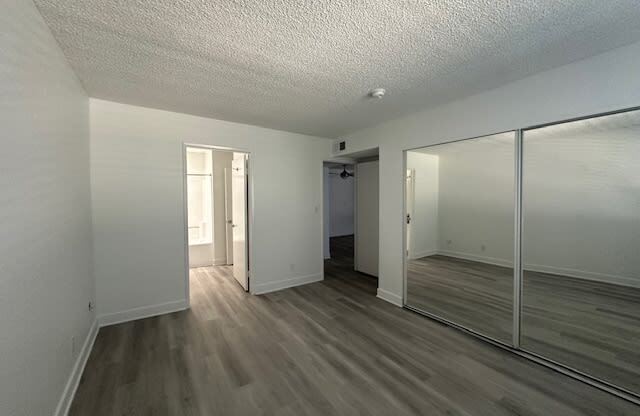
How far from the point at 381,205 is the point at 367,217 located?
3.70 ft

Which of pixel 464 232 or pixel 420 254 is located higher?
pixel 464 232

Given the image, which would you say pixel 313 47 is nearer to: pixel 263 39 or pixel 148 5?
pixel 263 39

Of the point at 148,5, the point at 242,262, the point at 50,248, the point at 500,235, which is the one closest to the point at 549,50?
the point at 500,235

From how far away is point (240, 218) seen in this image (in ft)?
13.1

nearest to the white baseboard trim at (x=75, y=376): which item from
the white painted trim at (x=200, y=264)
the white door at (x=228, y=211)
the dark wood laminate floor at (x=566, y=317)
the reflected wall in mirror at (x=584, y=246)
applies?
the white painted trim at (x=200, y=264)

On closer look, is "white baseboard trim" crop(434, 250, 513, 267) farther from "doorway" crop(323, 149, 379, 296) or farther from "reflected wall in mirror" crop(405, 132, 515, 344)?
"doorway" crop(323, 149, 379, 296)

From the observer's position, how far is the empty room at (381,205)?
142cm

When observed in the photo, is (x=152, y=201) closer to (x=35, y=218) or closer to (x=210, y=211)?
(x=35, y=218)

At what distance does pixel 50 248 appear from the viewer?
1.55m

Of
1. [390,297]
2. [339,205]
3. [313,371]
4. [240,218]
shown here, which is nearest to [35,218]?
[313,371]

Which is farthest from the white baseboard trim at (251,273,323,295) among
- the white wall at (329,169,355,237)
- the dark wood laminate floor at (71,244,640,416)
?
the white wall at (329,169,355,237)

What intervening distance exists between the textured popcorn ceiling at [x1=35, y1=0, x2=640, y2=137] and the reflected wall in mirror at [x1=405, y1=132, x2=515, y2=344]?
2.42 ft

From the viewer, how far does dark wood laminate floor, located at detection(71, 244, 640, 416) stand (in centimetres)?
169

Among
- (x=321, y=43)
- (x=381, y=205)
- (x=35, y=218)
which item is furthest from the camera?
(x=381, y=205)
